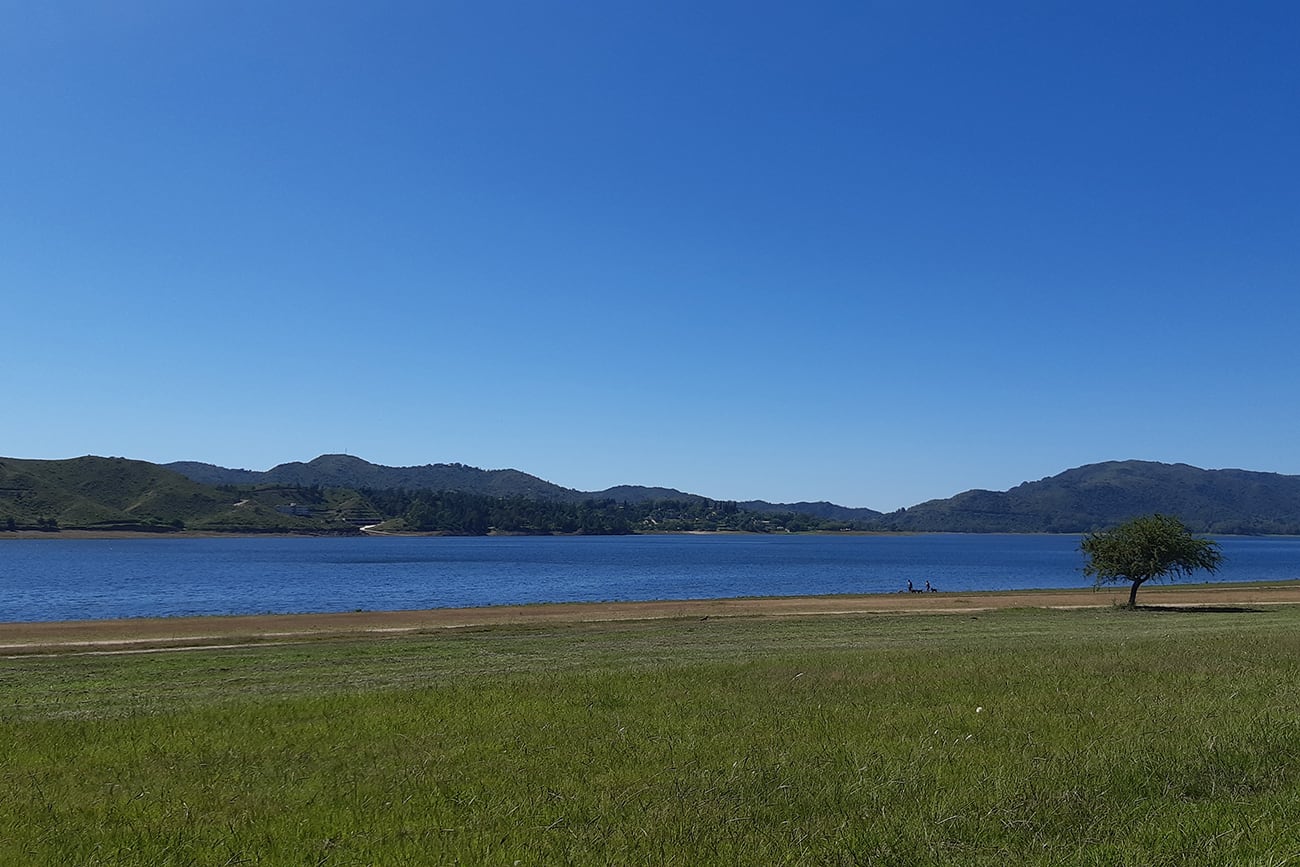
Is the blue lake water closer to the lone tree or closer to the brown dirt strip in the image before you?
the brown dirt strip

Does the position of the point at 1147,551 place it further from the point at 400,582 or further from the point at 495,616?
the point at 400,582

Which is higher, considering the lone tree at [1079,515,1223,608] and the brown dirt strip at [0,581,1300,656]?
the lone tree at [1079,515,1223,608]

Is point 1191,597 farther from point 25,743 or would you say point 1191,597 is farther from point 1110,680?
point 25,743

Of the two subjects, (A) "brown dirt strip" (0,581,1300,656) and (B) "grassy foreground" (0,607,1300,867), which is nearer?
(B) "grassy foreground" (0,607,1300,867)

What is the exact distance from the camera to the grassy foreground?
821 cm

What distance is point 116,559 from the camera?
597ft

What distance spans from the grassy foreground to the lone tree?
48948mm

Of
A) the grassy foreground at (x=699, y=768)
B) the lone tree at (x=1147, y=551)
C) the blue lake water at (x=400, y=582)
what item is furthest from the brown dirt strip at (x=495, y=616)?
the grassy foreground at (x=699, y=768)

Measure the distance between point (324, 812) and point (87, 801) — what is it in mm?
2845

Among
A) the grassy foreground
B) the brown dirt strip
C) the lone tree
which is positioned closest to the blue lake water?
the brown dirt strip

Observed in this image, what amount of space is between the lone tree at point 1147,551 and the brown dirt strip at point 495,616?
2867mm

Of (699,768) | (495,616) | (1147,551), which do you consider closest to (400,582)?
(495,616)

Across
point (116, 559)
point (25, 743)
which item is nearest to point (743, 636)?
point (25, 743)

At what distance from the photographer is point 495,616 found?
6303cm
